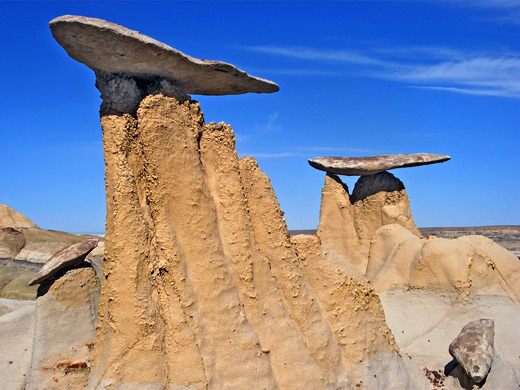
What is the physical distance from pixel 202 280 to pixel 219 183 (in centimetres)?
129

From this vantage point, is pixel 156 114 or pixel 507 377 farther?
pixel 507 377

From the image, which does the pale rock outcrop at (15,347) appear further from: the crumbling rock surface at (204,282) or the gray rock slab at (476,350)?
the gray rock slab at (476,350)

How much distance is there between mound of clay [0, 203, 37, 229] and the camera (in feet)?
62.7

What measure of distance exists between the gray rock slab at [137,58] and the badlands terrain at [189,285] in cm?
2

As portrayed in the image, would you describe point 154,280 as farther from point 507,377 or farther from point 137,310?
point 507,377

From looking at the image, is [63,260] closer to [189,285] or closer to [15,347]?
[15,347]

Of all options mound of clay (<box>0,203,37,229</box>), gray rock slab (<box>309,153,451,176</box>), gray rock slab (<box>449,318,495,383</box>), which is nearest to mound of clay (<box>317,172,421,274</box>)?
Answer: gray rock slab (<box>309,153,451,176</box>)

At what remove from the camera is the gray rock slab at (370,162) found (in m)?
13.9

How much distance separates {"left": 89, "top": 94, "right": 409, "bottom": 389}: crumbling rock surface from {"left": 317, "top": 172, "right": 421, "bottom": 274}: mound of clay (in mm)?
7283

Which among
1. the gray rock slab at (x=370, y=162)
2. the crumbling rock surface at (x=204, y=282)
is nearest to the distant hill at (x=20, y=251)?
the gray rock slab at (x=370, y=162)

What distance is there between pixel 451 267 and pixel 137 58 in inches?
302

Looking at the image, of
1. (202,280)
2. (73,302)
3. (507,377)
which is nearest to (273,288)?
(202,280)

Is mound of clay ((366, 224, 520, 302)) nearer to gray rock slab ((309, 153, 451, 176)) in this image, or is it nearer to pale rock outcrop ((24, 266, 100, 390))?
gray rock slab ((309, 153, 451, 176))

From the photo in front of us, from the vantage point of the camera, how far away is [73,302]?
7434mm
